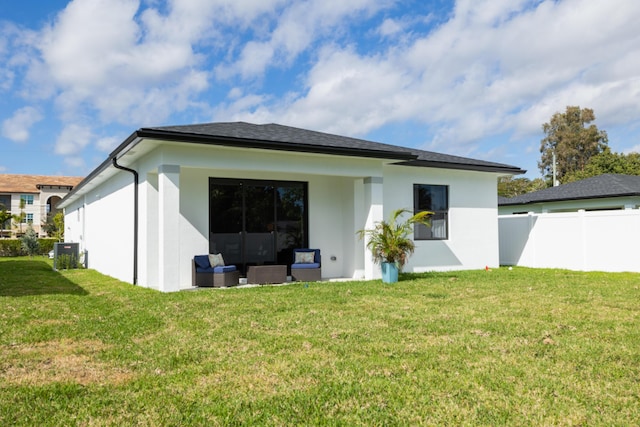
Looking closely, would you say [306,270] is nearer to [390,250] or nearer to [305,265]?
[305,265]

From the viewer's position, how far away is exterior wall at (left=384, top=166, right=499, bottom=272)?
13.3 metres

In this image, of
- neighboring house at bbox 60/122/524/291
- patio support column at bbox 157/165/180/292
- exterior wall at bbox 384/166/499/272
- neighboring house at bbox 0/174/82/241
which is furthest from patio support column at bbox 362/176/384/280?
neighboring house at bbox 0/174/82/241

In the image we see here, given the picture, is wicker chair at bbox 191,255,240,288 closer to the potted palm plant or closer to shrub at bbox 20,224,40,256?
the potted palm plant

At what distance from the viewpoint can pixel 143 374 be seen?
4199 millimetres

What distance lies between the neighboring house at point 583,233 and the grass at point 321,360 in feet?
18.2

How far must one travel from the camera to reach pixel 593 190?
19.0 m

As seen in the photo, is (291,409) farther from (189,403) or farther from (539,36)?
(539,36)

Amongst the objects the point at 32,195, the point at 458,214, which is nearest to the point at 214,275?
the point at 458,214

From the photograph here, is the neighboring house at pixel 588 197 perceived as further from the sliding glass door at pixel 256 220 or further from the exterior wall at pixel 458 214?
the sliding glass door at pixel 256 220

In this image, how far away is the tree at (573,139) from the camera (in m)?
41.5

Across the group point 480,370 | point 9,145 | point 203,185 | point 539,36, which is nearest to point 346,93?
point 539,36

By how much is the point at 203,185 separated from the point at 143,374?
7.54 meters

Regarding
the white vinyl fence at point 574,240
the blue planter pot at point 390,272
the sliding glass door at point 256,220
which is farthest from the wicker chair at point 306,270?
the white vinyl fence at point 574,240

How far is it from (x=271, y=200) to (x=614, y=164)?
33778mm
